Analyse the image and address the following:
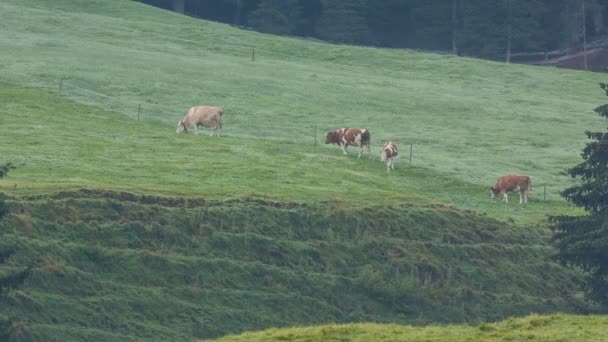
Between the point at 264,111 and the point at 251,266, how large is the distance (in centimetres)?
2474

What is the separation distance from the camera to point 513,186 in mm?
52250

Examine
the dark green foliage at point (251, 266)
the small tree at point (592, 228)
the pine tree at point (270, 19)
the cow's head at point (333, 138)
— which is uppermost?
the pine tree at point (270, 19)

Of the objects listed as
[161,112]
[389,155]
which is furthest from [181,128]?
[389,155]

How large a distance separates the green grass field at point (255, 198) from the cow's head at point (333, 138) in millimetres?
330

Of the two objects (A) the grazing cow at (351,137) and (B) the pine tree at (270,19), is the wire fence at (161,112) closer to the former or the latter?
(A) the grazing cow at (351,137)

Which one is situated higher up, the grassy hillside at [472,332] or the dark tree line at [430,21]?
the dark tree line at [430,21]

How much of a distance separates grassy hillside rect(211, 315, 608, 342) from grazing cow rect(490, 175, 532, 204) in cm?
2365

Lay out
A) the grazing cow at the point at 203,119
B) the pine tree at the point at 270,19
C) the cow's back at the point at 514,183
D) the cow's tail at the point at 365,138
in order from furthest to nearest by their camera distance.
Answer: the pine tree at the point at 270,19, the grazing cow at the point at 203,119, the cow's tail at the point at 365,138, the cow's back at the point at 514,183

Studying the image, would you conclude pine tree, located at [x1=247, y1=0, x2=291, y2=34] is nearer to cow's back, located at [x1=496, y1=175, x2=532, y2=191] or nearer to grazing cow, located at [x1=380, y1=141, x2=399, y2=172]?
grazing cow, located at [x1=380, y1=141, x2=399, y2=172]

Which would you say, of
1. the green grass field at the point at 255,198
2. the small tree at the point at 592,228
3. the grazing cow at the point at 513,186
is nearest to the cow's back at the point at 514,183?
the grazing cow at the point at 513,186

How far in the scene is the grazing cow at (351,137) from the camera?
56.4 metres

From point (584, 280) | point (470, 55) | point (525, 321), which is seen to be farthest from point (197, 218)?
point (470, 55)

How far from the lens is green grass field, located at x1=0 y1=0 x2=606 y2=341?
3903cm

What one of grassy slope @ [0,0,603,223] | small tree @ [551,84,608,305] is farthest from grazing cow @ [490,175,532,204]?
small tree @ [551,84,608,305]
